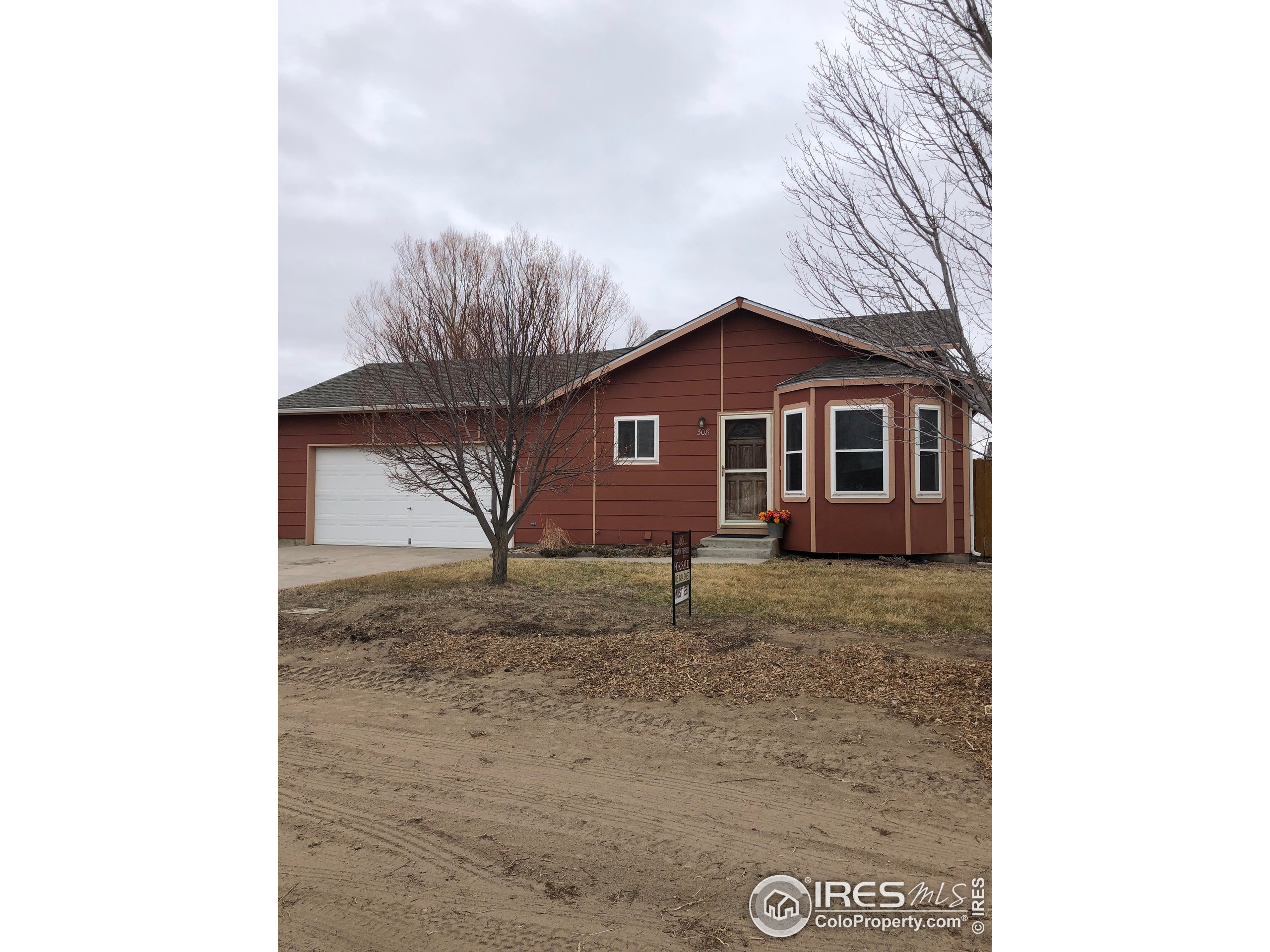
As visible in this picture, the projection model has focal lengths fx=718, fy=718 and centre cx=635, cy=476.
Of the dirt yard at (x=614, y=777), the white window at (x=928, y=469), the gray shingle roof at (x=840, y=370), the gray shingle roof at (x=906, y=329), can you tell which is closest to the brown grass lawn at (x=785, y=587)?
the dirt yard at (x=614, y=777)

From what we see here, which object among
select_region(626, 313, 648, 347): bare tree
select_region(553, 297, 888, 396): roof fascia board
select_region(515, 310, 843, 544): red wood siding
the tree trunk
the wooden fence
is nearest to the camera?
the tree trunk

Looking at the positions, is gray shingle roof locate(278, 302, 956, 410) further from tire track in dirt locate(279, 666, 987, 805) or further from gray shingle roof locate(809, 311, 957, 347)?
tire track in dirt locate(279, 666, 987, 805)

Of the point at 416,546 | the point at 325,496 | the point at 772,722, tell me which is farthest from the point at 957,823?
the point at 325,496

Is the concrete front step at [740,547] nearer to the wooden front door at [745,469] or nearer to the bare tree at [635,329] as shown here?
the wooden front door at [745,469]

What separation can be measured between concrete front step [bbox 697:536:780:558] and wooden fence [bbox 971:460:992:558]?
9.61 ft

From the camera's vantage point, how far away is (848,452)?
1035 cm

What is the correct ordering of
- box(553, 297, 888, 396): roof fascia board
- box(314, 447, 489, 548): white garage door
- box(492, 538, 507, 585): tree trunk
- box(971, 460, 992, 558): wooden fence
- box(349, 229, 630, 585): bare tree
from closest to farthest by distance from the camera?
box(349, 229, 630, 585): bare tree → box(492, 538, 507, 585): tree trunk → box(971, 460, 992, 558): wooden fence → box(553, 297, 888, 396): roof fascia board → box(314, 447, 489, 548): white garage door

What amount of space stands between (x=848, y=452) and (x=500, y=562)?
5.33m

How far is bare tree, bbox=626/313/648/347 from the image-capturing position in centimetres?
977

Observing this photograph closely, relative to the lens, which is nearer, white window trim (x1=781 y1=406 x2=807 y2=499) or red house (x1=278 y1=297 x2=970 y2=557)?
red house (x1=278 y1=297 x2=970 y2=557)

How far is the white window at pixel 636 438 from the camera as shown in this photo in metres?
12.2

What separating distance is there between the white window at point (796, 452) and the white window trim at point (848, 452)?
40 centimetres

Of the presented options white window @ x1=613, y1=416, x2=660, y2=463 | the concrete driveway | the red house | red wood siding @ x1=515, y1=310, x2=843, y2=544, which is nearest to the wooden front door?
the red house

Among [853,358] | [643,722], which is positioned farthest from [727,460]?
[643,722]
